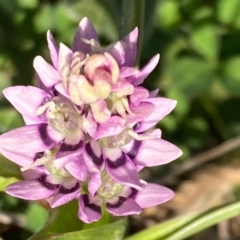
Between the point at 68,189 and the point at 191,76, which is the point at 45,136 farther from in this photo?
the point at 191,76

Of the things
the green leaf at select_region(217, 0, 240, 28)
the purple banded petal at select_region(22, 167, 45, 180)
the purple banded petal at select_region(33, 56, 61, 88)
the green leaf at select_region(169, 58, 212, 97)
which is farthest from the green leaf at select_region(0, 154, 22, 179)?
the green leaf at select_region(217, 0, 240, 28)

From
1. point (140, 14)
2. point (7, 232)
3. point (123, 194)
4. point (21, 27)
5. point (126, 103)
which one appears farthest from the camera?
point (21, 27)

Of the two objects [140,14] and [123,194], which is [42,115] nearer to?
[123,194]

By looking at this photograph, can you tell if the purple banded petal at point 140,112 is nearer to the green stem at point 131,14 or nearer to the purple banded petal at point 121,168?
the purple banded petal at point 121,168

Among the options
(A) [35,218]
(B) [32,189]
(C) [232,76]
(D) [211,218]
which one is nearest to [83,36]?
(B) [32,189]

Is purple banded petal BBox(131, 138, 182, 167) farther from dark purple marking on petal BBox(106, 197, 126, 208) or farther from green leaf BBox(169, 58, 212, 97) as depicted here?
green leaf BBox(169, 58, 212, 97)

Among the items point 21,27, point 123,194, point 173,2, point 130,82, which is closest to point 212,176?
point 173,2
